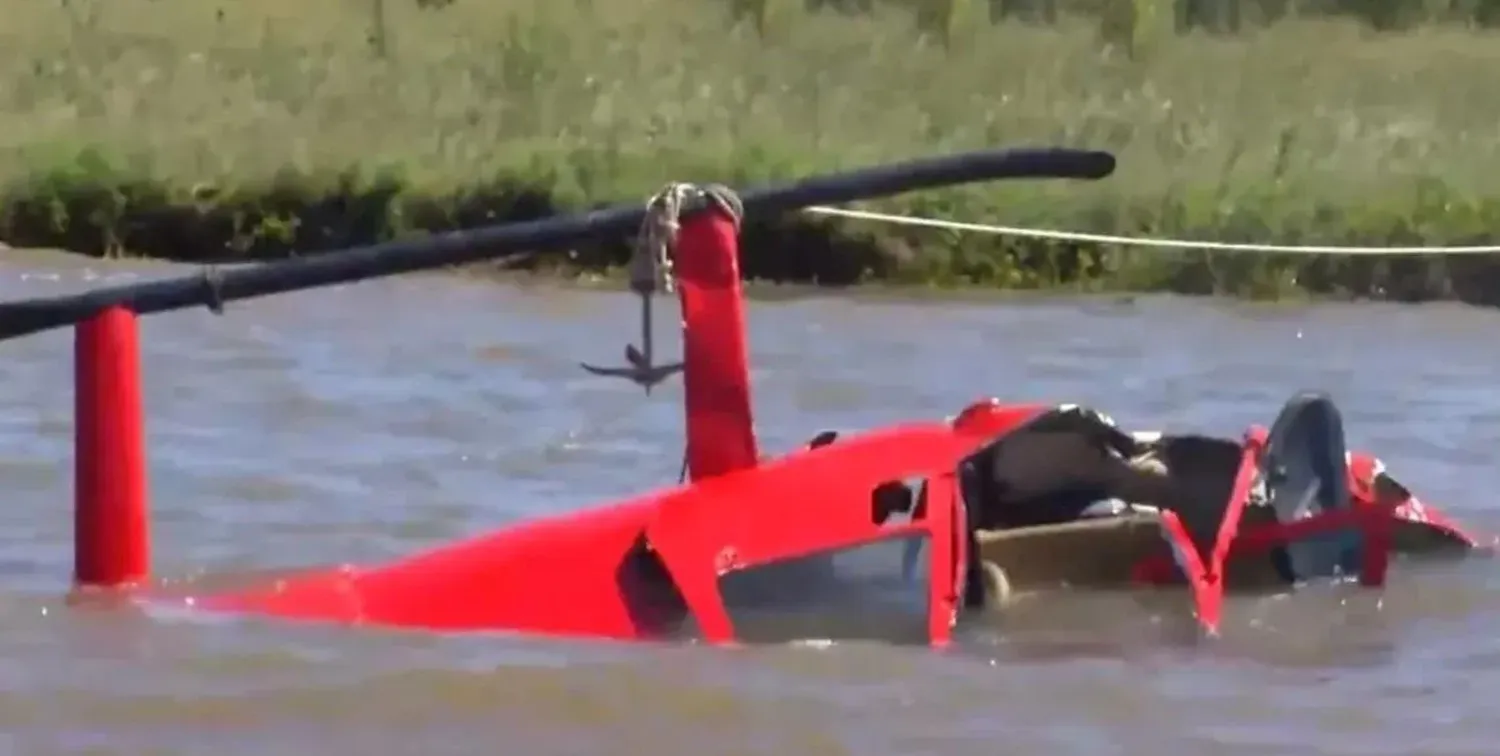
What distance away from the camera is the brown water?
7.46 m

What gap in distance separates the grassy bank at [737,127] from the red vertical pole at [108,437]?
1022cm

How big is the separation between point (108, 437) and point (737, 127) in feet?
47.7

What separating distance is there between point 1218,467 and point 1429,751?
1.84 m

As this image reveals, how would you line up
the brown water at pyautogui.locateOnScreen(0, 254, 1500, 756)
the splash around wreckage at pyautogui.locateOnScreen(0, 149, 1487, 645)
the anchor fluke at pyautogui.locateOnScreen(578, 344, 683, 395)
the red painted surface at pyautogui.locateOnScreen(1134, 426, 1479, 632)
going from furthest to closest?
the red painted surface at pyautogui.locateOnScreen(1134, 426, 1479, 632)
the anchor fluke at pyautogui.locateOnScreen(578, 344, 683, 395)
the splash around wreckage at pyautogui.locateOnScreen(0, 149, 1487, 645)
the brown water at pyautogui.locateOnScreen(0, 254, 1500, 756)

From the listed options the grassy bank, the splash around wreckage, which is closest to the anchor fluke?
the splash around wreckage

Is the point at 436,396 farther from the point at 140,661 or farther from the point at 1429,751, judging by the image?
the point at 1429,751

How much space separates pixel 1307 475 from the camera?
29.9 feet

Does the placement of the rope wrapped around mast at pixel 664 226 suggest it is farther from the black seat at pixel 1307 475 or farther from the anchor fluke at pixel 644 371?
the black seat at pixel 1307 475

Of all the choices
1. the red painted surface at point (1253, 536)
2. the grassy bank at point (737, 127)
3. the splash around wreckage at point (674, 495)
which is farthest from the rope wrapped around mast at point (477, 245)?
the grassy bank at point (737, 127)

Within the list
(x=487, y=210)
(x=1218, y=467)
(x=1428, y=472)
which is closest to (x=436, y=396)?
(x=1428, y=472)

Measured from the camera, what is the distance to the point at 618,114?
75.5 ft

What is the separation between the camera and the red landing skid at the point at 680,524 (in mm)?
7859

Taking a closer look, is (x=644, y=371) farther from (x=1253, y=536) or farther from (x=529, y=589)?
(x=1253, y=536)

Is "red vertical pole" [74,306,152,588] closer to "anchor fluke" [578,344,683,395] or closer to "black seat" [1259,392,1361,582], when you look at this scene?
"anchor fluke" [578,344,683,395]
